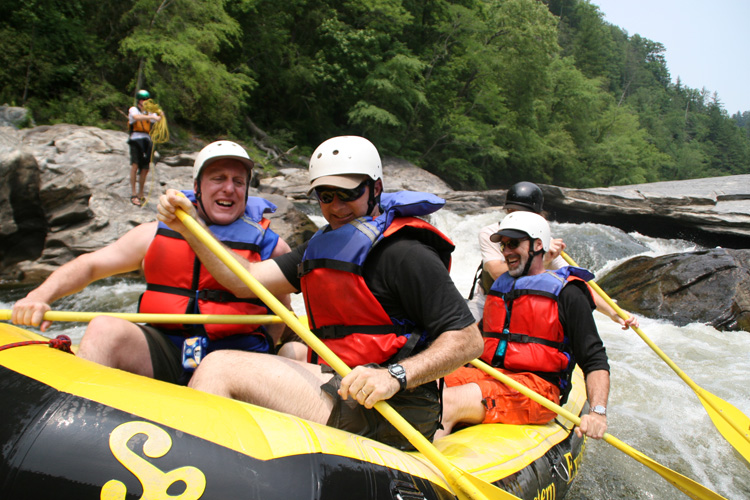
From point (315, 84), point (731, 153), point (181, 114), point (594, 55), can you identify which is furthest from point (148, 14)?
point (731, 153)

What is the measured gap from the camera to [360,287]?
177 centimetres

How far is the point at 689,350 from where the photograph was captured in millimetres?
5953

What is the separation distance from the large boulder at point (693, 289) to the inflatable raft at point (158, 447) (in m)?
6.57

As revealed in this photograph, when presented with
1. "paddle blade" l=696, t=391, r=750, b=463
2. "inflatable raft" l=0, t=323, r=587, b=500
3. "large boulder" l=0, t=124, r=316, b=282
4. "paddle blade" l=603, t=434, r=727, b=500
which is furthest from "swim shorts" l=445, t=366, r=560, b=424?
"large boulder" l=0, t=124, r=316, b=282

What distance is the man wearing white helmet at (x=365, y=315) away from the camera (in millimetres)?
1700

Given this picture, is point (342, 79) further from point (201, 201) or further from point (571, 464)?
point (571, 464)

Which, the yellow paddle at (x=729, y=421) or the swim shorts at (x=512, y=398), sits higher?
the swim shorts at (x=512, y=398)

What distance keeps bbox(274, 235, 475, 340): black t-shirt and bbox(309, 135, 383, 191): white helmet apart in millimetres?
259

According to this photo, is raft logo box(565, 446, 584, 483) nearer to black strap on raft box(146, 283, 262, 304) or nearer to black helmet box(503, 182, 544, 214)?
black helmet box(503, 182, 544, 214)

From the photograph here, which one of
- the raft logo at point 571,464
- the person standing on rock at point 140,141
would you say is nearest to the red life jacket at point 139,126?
the person standing on rock at point 140,141

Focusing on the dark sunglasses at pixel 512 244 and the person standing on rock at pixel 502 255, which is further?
the person standing on rock at pixel 502 255

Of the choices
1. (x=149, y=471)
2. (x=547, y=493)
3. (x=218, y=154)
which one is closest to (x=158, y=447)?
(x=149, y=471)

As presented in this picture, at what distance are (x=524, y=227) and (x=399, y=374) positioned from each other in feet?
5.06

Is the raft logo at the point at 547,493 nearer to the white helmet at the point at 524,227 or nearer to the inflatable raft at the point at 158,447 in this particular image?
the inflatable raft at the point at 158,447
